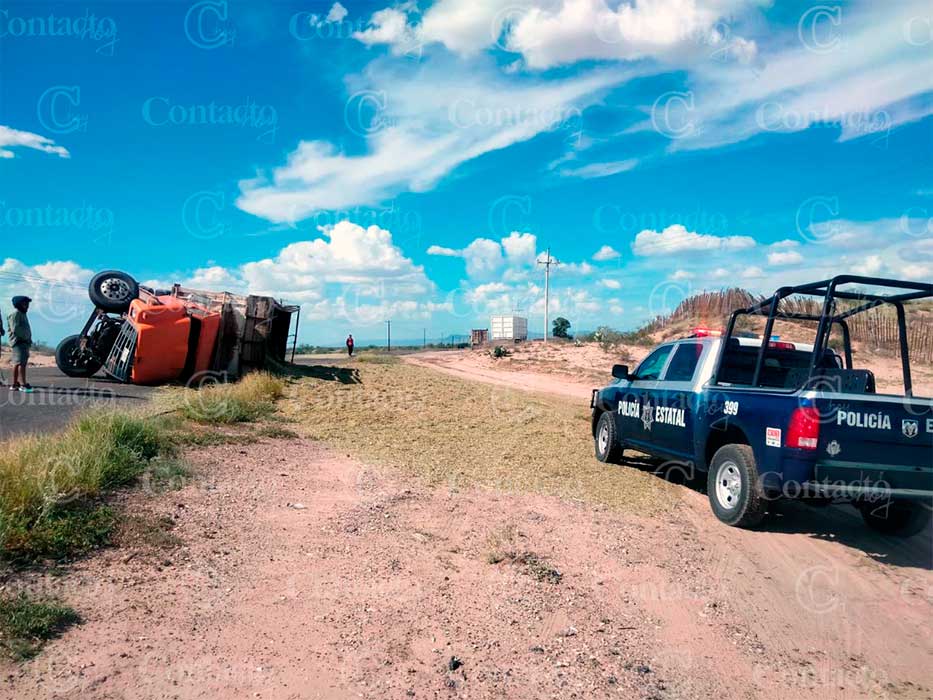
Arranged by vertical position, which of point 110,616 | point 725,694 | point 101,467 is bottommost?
point 725,694

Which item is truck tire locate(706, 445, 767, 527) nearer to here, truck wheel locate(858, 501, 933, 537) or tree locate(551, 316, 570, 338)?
truck wheel locate(858, 501, 933, 537)

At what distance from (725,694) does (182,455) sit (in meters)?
6.21

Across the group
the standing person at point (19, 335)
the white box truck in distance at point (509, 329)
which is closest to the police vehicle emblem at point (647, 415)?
the standing person at point (19, 335)

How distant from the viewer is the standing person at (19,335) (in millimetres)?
12820

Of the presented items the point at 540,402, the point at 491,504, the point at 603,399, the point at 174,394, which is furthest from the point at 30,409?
the point at 540,402

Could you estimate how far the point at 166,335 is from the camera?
14969 mm

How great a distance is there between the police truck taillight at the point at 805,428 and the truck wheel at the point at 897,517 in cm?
121

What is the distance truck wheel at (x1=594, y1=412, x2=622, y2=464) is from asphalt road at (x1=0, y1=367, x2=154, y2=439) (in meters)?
7.44

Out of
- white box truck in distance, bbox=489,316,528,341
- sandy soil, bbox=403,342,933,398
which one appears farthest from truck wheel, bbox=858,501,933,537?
white box truck in distance, bbox=489,316,528,341

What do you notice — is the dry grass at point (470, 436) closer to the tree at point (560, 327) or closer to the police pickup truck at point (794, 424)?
the police pickup truck at point (794, 424)

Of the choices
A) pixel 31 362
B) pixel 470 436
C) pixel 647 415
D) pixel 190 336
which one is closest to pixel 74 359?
pixel 190 336

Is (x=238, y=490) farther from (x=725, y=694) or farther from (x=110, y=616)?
(x=725, y=694)

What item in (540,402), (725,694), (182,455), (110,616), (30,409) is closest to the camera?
(725,694)

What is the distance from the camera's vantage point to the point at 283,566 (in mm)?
5023
